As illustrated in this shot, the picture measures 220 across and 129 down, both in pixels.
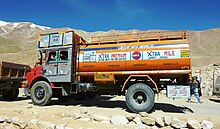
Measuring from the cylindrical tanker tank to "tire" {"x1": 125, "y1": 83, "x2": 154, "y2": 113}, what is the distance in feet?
2.73

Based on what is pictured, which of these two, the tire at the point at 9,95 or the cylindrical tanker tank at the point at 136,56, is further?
the tire at the point at 9,95

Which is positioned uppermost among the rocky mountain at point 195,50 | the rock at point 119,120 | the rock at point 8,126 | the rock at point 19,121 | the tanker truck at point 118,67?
the rocky mountain at point 195,50

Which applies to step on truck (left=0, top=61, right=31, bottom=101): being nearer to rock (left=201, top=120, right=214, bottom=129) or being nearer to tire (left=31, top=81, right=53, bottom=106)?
tire (left=31, top=81, right=53, bottom=106)

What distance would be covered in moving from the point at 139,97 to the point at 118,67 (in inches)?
63.8

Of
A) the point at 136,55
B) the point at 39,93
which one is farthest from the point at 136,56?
the point at 39,93

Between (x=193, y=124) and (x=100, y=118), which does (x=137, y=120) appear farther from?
(x=193, y=124)

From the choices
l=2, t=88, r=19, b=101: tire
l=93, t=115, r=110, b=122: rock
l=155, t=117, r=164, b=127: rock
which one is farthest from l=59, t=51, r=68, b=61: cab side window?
l=155, t=117, r=164, b=127: rock

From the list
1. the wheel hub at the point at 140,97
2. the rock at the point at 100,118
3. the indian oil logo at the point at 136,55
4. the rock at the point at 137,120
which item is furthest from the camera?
the indian oil logo at the point at 136,55

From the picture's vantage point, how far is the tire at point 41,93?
10640mm

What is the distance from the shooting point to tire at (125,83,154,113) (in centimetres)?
885

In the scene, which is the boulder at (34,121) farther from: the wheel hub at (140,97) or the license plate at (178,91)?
the license plate at (178,91)

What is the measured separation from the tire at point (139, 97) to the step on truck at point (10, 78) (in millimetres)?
7508

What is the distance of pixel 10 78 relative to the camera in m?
12.7

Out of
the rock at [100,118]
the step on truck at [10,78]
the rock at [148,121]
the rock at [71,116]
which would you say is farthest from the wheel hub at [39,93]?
the rock at [148,121]
